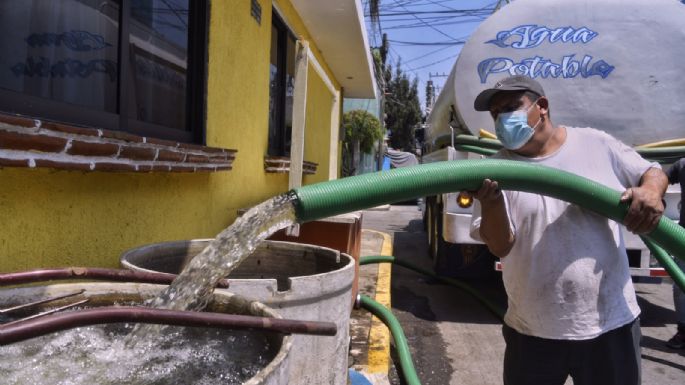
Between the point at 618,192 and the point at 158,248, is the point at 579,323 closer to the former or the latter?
the point at 618,192

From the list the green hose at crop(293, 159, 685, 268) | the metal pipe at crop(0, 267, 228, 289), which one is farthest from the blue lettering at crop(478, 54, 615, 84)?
the metal pipe at crop(0, 267, 228, 289)

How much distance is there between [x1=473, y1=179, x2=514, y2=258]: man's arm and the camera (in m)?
1.94

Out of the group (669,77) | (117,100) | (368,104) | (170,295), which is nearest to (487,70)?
(669,77)

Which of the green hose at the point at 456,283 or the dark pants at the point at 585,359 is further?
the green hose at the point at 456,283

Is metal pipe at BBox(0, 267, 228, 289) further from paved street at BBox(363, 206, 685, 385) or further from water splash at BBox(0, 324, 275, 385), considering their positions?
paved street at BBox(363, 206, 685, 385)

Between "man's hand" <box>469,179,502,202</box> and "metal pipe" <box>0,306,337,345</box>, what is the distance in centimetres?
91

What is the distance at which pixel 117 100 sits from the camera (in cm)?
241

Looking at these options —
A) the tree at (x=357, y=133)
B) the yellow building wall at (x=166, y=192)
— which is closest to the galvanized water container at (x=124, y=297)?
the yellow building wall at (x=166, y=192)

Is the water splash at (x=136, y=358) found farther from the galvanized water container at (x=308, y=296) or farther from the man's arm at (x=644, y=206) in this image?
the man's arm at (x=644, y=206)

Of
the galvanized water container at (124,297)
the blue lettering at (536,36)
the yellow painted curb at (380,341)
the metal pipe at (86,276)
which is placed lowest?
the yellow painted curb at (380,341)

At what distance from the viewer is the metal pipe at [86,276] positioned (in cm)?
141

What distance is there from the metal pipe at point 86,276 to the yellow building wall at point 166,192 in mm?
456

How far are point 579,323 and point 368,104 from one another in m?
23.3

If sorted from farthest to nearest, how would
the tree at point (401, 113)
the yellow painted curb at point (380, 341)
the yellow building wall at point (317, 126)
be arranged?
the tree at point (401, 113)
the yellow building wall at point (317, 126)
the yellow painted curb at point (380, 341)
